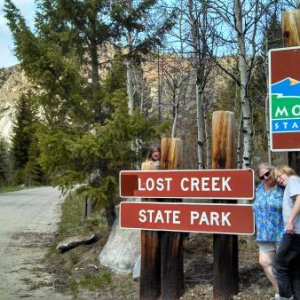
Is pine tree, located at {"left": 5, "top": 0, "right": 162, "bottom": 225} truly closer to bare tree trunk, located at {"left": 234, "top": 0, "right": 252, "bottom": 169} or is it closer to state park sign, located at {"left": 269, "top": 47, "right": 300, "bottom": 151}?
bare tree trunk, located at {"left": 234, "top": 0, "right": 252, "bottom": 169}

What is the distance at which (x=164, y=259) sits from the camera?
725cm

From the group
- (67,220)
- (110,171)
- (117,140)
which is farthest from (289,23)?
(67,220)

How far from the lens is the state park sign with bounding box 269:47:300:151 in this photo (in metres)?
6.36

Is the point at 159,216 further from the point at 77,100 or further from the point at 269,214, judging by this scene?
the point at 77,100

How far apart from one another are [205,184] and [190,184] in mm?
206

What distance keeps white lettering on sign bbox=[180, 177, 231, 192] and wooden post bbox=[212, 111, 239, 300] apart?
27cm

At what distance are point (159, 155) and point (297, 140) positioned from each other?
2.36 m

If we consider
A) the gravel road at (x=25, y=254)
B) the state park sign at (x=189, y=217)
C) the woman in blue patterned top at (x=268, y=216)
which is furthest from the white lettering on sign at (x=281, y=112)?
the gravel road at (x=25, y=254)

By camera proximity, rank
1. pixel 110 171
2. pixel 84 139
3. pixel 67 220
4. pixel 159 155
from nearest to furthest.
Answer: pixel 159 155
pixel 84 139
pixel 110 171
pixel 67 220

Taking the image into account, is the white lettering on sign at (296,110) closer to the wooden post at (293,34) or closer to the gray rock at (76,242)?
the wooden post at (293,34)

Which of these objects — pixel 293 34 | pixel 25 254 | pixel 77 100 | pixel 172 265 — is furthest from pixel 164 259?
pixel 25 254

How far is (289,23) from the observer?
655 centimetres

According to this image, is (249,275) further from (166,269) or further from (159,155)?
(159,155)

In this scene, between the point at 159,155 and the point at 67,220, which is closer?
the point at 159,155
